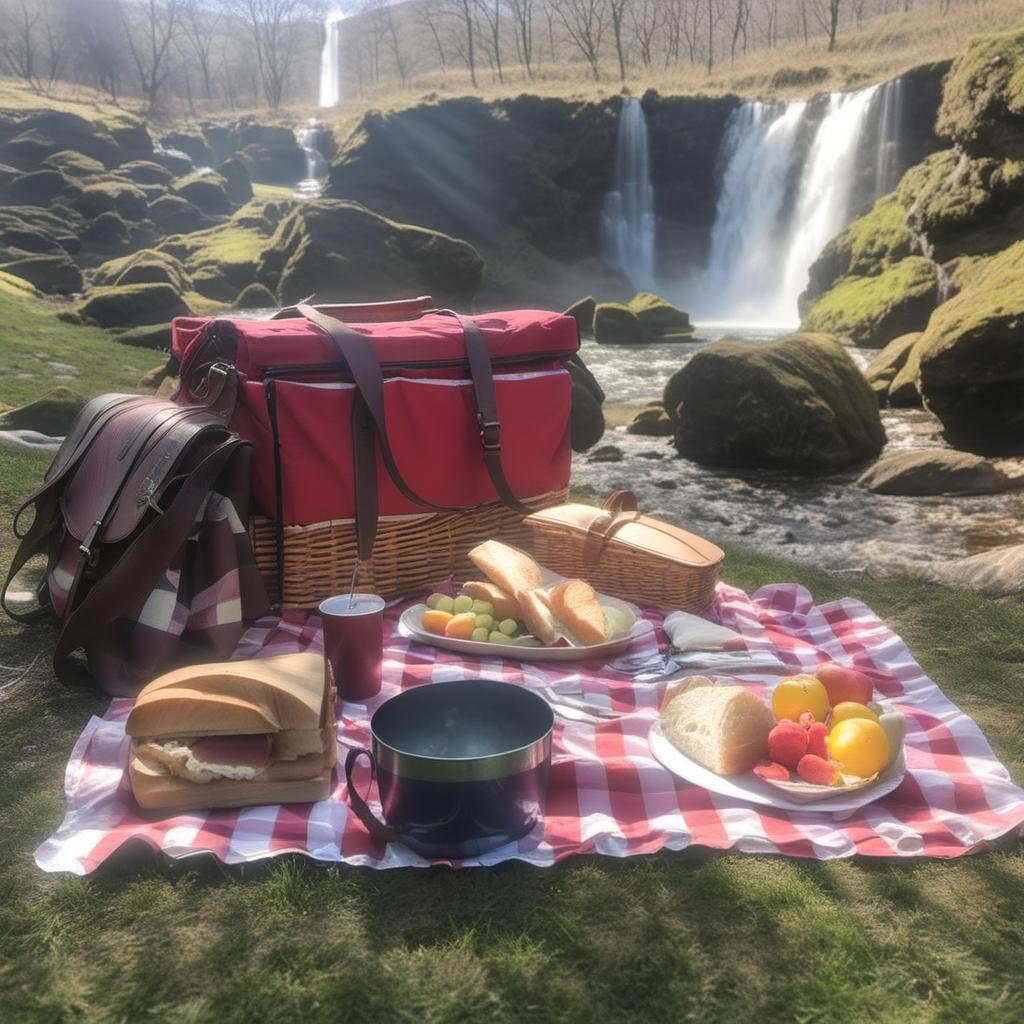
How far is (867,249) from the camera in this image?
55.9 feet

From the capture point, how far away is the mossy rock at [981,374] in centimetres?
742

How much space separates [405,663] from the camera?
3035mm

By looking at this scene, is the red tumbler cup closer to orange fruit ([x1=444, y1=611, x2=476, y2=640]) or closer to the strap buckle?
orange fruit ([x1=444, y1=611, x2=476, y2=640])

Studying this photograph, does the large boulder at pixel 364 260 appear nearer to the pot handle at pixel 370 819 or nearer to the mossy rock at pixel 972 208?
the mossy rock at pixel 972 208

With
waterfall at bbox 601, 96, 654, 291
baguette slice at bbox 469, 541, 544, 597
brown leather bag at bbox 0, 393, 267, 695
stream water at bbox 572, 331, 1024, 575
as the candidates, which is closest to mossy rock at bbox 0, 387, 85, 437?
brown leather bag at bbox 0, 393, 267, 695

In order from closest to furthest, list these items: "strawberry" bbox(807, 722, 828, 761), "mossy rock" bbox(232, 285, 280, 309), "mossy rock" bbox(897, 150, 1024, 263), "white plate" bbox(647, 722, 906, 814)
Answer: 1. "white plate" bbox(647, 722, 906, 814)
2. "strawberry" bbox(807, 722, 828, 761)
3. "mossy rock" bbox(897, 150, 1024, 263)
4. "mossy rock" bbox(232, 285, 280, 309)

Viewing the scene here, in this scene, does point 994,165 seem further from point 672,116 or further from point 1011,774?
point 672,116

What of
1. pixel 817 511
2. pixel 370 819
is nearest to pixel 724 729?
pixel 370 819

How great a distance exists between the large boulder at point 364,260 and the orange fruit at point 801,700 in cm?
1658

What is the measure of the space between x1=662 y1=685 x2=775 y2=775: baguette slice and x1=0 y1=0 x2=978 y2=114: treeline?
5439cm

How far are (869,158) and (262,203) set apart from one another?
1858cm

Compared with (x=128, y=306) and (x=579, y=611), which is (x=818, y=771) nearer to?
(x=579, y=611)

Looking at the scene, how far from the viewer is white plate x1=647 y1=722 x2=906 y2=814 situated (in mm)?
2209

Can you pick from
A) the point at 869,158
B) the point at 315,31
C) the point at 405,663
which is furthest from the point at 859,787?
the point at 315,31
